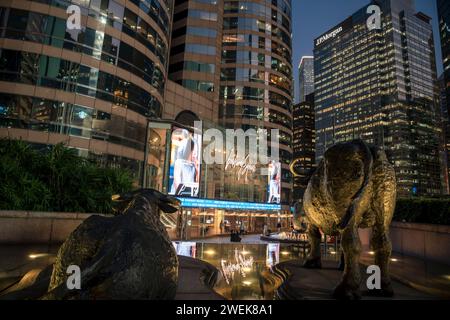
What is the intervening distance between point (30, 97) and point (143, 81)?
10516mm

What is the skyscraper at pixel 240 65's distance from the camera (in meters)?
44.3

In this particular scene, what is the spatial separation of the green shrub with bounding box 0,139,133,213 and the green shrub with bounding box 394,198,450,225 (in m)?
12.5

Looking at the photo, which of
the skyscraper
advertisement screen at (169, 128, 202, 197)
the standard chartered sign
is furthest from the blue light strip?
the standard chartered sign

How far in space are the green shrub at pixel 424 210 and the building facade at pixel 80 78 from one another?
75.4ft

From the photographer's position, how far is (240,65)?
1944 inches

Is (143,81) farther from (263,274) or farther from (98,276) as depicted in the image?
(98,276)

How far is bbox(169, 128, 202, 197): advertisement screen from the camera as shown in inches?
944

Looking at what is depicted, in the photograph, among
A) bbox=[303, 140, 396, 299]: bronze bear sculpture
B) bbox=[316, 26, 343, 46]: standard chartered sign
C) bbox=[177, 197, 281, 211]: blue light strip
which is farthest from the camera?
bbox=[316, 26, 343, 46]: standard chartered sign

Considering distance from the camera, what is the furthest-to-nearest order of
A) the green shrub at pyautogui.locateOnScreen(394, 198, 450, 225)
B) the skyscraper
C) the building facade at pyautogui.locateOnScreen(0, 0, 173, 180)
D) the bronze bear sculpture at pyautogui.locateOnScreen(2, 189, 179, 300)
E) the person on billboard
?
the skyscraper
the person on billboard
the building facade at pyautogui.locateOnScreen(0, 0, 173, 180)
the green shrub at pyautogui.locateOnScreen(394, 198, 450, 225)
the bronze bear sculpture at pyautogui.locateOnScreen(2, 189, 179, 300)

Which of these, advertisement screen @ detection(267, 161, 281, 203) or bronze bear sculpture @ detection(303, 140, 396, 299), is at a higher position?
advertisement screen @ detection(267, 161, 281, 203)

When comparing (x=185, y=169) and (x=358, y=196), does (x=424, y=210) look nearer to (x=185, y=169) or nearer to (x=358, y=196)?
(x=358, y=196)

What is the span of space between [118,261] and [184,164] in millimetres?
22701

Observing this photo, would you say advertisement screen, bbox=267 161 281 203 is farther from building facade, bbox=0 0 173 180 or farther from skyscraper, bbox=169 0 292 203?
building facade, bbox=0 0 173 180

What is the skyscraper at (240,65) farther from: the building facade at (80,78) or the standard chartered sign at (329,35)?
the standard chartered sign at (329,35)
